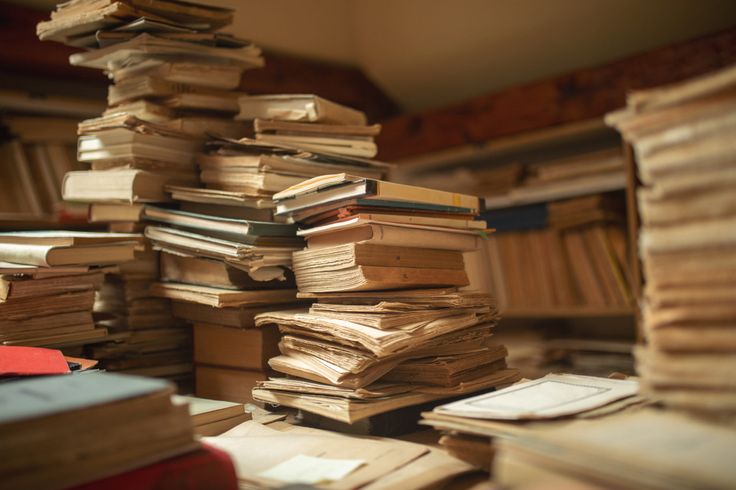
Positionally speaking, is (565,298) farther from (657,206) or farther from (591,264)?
(657,206)

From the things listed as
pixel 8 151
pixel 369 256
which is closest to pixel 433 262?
pixel 369 256

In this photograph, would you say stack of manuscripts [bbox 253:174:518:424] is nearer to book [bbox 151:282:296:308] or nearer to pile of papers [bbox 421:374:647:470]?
book [bbox 151:282:296:308]

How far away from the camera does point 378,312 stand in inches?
52.5

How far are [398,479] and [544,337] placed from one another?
83.9 inches

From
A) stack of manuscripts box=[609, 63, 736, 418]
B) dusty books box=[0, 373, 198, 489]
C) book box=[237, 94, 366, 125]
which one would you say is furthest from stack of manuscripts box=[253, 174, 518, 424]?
stack of manuscripts box=[609, 63, 736, 418]

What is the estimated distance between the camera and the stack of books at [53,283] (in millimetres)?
1549

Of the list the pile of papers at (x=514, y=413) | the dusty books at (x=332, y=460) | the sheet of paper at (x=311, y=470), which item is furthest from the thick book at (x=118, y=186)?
the pile of papers at (x=514, y=413)

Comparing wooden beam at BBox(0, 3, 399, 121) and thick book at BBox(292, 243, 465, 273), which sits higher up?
wooden beam at BBox(0, 3, 399, 121)

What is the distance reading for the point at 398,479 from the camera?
1.03 metres

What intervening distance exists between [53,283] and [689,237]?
4.65 feet

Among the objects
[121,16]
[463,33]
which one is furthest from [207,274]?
[463,33]

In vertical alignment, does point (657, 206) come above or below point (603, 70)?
below

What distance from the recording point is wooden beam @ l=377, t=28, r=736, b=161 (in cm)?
243

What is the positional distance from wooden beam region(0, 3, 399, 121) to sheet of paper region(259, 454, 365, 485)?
2107mm
